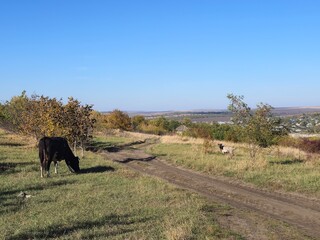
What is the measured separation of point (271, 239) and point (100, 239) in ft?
14.7

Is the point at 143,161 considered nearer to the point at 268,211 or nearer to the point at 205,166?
the point at 205,166

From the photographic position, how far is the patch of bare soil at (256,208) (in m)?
11.4

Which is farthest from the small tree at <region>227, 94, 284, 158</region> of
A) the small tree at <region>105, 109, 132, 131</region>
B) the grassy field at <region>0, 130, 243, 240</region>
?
the small tree at <region>105, 109, 132, 131</region>

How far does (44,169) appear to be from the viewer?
2192cm

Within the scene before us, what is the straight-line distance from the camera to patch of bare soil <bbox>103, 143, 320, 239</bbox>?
37.5 feet

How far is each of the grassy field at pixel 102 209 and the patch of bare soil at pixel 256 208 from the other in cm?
76

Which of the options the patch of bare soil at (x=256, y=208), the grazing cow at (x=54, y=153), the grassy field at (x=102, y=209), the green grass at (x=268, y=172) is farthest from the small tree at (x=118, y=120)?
the grassy field at (x=102, y=209)

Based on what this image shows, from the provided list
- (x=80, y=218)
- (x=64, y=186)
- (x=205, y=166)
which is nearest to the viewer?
(x=80, y=218)

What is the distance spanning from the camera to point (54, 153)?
73.2 feet

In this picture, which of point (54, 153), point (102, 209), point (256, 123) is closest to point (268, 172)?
point (256, 123)

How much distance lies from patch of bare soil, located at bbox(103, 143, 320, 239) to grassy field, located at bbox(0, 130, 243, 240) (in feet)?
2.51

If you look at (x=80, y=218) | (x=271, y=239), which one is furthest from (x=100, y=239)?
(x=271, y=239)

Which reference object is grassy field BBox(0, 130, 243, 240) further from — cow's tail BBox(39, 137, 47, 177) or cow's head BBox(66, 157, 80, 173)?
cow's head BBox(66, 157, 80, 173)

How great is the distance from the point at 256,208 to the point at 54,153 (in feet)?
39.9
